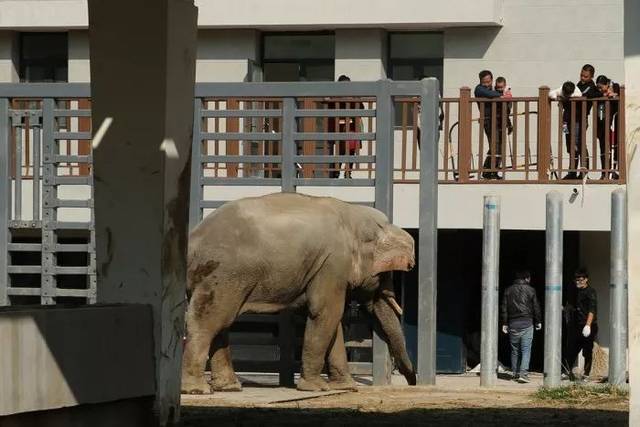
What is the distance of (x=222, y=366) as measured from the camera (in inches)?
761

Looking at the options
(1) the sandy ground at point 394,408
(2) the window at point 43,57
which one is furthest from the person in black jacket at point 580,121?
(2) the window at point 43,57

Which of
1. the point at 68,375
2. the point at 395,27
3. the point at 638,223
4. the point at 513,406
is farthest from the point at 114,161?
the point at 395,27

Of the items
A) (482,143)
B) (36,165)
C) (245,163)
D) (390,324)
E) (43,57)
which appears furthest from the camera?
(43,57)

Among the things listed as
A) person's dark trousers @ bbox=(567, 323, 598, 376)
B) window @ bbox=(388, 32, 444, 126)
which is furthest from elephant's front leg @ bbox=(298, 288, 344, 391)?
window @ bbox=(388, 32, 444, 126)

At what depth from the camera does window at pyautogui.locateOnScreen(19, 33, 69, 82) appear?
2994cm

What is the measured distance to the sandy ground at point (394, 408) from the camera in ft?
48.9

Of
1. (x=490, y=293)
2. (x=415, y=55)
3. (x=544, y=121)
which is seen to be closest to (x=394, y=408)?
(x=490, y=293)

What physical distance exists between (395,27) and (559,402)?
11610mm

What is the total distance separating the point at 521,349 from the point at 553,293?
3.74 meters

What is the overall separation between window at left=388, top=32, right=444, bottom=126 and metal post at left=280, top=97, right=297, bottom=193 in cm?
845

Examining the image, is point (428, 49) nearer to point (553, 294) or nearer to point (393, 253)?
point (553, 294)

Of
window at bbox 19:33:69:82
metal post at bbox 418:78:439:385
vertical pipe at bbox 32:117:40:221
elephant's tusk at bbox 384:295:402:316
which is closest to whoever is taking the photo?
metal post at bbox 418:78:439:385

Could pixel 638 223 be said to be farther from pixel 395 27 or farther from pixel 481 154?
pixel 395 27

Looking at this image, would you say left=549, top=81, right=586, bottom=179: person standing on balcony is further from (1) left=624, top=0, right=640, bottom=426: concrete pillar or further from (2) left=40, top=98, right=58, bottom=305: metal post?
(1) left=624, top=0, right=640, bottom=426: concrete pillar
